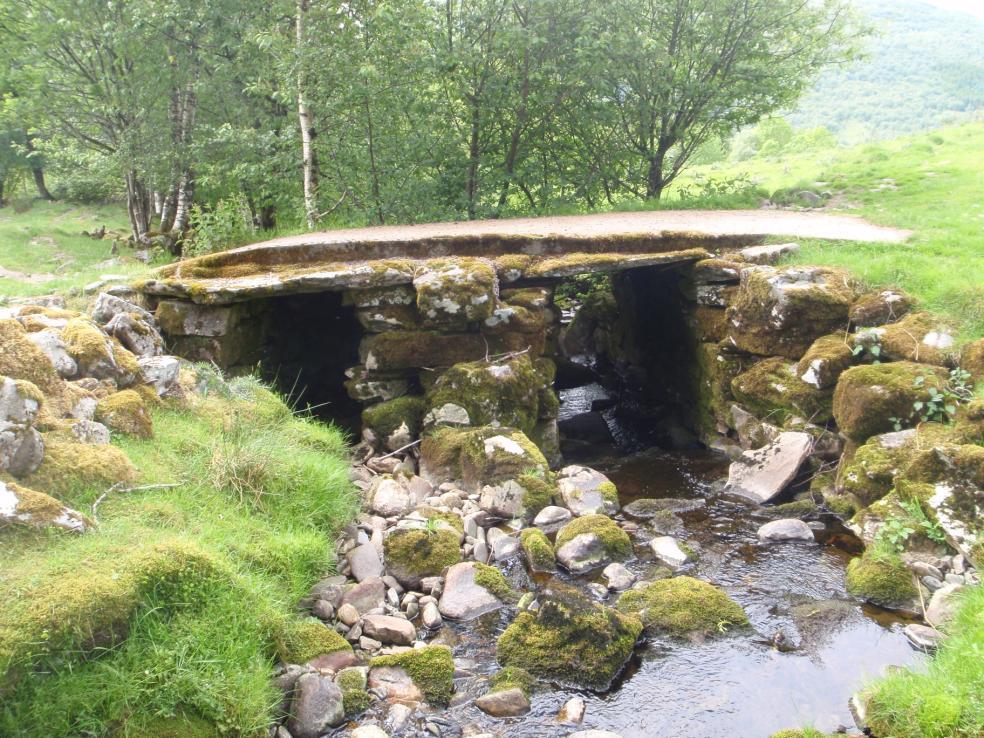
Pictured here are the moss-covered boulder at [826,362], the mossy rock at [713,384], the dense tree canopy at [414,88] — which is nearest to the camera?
the moss-covered boulder at [826,362]

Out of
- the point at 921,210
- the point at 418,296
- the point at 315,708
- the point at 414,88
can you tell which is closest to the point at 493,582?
the point at 315,708

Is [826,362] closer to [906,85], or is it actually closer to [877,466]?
[877,466]

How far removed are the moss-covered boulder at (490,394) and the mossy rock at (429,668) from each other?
14.6ft

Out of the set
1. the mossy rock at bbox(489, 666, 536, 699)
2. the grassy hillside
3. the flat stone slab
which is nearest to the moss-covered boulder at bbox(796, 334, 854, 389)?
the grassy hillside

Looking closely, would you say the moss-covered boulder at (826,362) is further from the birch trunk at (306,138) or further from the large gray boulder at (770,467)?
the birch trunk at (306,138)

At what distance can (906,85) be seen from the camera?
335ft

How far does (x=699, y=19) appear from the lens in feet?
49.5

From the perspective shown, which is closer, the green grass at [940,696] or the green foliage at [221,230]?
the green grass at [940,696]

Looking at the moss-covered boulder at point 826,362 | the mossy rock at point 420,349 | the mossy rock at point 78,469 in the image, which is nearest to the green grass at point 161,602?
the mossy rock at point 78,469

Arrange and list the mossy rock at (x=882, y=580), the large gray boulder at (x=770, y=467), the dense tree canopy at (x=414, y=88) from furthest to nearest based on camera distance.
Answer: the dense tree canopy at (x=414, y=88)
the large gray boulder at (x=770, y=467)
the mossy rock at (x=882, y=580)

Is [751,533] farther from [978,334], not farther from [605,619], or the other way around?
[978,334]

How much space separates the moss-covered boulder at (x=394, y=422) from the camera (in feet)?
31.3

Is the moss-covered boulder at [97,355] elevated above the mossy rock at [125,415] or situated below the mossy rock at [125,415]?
above

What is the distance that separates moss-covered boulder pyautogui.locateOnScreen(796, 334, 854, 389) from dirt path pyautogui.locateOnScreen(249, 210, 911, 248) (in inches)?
104
